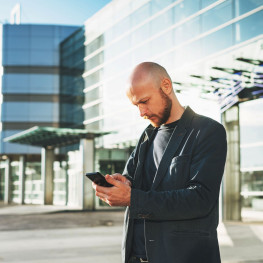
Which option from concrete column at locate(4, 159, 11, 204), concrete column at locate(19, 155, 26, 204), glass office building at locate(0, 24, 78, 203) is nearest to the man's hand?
concrete column at locate(19, 155, 26, 204)

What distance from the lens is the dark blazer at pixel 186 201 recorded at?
6.67 feet

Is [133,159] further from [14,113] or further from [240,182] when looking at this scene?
[14,113]

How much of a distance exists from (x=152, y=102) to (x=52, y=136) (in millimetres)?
25758

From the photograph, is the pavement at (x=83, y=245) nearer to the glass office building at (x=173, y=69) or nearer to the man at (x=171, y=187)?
the glass office building at (x=173, y=69)

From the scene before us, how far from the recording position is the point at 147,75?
7.20ft

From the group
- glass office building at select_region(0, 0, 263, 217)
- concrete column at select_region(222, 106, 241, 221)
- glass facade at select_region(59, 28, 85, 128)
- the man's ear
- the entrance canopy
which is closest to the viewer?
the man's ear

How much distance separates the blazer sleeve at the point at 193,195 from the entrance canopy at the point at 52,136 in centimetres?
2269

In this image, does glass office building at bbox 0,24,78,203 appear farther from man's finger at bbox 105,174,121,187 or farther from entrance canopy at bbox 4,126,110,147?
man's finger at bbox 105,174,121,187

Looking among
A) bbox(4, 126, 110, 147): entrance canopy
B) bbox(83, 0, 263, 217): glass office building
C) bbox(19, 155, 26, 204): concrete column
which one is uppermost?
bbox(83, 0, 263, 217): glass office building

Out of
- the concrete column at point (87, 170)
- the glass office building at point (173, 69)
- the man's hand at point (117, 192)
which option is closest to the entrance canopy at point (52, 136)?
the concrete column at point (87, 170)

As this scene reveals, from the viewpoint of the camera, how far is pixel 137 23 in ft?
86.6

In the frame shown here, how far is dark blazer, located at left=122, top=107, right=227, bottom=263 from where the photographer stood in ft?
6.67

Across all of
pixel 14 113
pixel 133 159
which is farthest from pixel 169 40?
pixel 133 159

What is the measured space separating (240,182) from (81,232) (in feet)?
22.2
